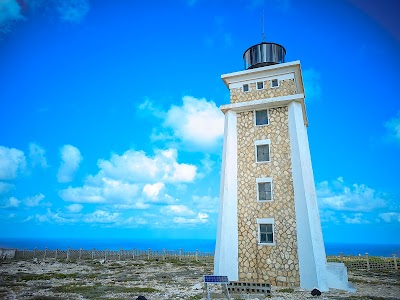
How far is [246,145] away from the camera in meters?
16.1

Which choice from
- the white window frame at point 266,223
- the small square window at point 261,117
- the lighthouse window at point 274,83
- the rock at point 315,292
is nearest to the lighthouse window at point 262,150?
the small square window at point 261,117

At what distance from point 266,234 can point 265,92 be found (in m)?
7.74

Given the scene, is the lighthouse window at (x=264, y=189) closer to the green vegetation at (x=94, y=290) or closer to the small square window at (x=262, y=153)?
the small square window at (x=262, y=153)

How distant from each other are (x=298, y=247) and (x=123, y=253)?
2502 centimetres

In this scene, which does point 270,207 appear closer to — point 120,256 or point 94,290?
point 94,290

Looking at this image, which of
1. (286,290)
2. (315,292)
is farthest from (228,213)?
(315,292)

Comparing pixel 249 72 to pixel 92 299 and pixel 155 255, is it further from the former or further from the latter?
pixel 155 255

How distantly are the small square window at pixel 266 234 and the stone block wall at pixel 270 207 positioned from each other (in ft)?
0.67

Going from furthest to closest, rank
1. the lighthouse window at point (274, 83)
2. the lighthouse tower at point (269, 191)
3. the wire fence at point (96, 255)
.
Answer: the wire fence at point (96, 255)
the lighthouse window at point (274, 83)
the lighthouse tower at point (269, 191)

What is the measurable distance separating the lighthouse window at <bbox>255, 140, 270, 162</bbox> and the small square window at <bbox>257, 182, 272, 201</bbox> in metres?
1.29

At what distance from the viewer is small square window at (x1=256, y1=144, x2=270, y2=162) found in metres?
15.7

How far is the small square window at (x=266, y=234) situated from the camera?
1439 centimetres

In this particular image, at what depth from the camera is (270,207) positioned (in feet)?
48.4

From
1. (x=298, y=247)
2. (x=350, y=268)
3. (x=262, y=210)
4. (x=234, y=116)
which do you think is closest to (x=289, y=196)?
(x=262, y=210)
